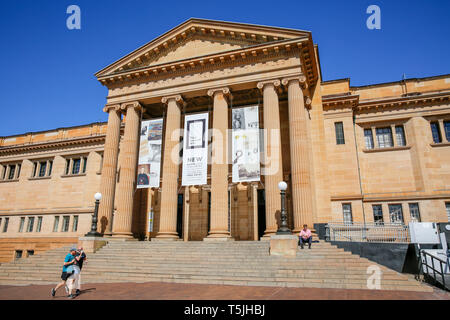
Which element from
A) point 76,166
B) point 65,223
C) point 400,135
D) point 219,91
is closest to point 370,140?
point 400,135

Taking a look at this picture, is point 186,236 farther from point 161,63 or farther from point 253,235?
point 161,63

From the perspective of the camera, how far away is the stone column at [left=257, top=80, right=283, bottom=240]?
1906 centimetres

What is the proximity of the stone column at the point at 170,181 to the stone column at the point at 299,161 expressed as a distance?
7.93 metres

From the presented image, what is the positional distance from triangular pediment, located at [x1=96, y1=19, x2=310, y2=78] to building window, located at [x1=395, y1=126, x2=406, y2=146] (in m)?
11.4

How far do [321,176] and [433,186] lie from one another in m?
8.15

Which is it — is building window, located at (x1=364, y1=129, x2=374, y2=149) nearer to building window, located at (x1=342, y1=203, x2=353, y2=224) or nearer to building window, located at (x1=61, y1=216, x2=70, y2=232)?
building window, located at (x1=342, y1=203, x2=353, y2=224)

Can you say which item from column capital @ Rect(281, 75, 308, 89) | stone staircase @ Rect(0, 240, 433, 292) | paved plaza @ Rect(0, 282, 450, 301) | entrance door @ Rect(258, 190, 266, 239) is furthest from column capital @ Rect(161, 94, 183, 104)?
paved plaza @ Rect(0, 282, 450, 301)

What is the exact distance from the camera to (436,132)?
24.9 metres

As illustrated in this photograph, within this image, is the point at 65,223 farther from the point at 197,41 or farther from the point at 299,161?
the point at 299,161

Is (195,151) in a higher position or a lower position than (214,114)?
lower

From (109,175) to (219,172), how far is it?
8.69m
